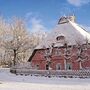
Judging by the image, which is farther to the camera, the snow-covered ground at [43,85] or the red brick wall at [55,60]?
the red brick wall at [55,60]

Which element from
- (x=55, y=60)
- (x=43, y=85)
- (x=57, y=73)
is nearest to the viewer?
(x=43, y=85)

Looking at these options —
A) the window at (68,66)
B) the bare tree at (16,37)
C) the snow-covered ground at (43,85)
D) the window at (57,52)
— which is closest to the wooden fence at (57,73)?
the snow-covered ground at (43,85)

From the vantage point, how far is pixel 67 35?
46.2m

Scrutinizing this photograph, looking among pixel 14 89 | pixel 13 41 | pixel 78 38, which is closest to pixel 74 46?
pixel 78 38

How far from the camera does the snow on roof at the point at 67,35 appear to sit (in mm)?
43750

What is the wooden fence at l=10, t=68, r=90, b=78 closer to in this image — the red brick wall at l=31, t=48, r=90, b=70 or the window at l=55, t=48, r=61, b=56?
the red brick wall at l=31, t=48, r=90, b=70

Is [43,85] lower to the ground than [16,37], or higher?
lower

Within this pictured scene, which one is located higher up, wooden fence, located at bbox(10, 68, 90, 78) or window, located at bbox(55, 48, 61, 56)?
window, located at bbox(55, 48, 61, 56)

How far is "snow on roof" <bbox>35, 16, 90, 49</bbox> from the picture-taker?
144 ft

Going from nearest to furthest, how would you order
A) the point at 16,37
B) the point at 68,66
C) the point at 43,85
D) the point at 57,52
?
the point at 43,85 → the point at 68,66 → the point at 57,52 → the point at 16,37

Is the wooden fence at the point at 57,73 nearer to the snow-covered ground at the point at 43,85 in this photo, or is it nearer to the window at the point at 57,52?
the snow-covered ground at the point at 43,85

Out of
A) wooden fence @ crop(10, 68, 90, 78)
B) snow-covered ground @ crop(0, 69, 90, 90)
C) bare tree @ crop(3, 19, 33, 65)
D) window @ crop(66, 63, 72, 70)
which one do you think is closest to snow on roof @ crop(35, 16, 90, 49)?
window @ crop(66, 63, 72, 70)

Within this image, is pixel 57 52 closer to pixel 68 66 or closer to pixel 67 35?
pixel 68 66

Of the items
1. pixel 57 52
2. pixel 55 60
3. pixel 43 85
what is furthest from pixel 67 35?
pixel 43 85
